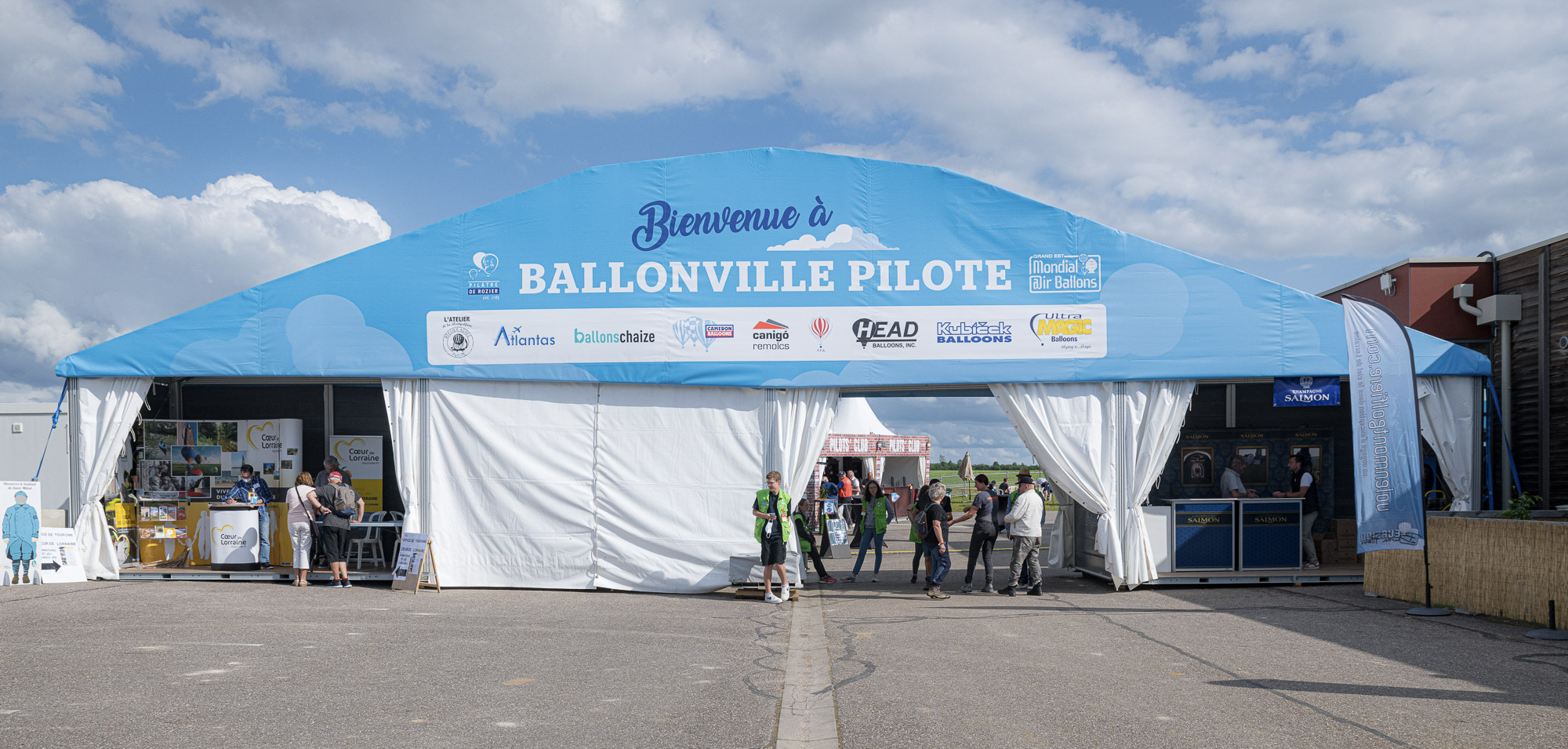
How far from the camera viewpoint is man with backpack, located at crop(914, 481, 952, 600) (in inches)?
449

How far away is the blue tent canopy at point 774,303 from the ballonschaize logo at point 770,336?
0.02 meters

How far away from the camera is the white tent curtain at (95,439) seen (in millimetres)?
11906

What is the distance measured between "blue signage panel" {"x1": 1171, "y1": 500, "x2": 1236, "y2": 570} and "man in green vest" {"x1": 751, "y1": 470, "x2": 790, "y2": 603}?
4974 millimetres

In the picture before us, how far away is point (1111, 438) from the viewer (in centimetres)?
1181

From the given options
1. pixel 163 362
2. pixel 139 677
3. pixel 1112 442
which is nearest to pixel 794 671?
pixel 139 677

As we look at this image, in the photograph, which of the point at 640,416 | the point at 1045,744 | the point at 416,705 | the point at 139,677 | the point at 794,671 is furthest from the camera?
the point at 640,416

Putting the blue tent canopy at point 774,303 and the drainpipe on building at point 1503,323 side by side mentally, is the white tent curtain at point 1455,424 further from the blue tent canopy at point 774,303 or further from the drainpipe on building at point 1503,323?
the drainpipe on building at point 1503,323

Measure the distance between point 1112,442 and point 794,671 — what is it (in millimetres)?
6283

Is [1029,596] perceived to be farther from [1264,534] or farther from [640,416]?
[640,416]

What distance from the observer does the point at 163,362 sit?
11789 mm

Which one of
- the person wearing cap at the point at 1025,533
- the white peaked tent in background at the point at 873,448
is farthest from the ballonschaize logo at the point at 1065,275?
the white peaked tent in background at the point at 873,448

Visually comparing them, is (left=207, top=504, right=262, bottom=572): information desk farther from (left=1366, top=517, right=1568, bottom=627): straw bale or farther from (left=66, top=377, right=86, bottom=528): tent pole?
(left=1366, top=517, right=1568, bottom=627): straw bale

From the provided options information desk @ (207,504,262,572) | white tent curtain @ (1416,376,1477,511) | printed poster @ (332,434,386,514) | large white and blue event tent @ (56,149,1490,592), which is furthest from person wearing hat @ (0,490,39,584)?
white tent curtain @ (1416,376,1477,511)

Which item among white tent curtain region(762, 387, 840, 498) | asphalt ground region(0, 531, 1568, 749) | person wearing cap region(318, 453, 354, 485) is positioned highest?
white tent curtain region(762, 387, 840, 498)
